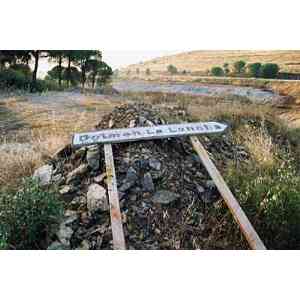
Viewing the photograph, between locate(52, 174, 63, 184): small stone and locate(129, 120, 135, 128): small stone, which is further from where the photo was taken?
locate(129, 120, 135, 128): small stone

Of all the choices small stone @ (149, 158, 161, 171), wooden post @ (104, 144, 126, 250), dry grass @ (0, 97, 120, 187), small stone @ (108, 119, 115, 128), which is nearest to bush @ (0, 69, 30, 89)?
dry grass @ (0, 97, 120, 187)

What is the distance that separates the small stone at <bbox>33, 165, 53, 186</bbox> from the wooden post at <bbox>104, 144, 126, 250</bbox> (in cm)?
46

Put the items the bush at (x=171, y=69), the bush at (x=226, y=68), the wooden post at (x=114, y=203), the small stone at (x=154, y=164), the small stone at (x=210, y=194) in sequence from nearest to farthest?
1. the wooden post at (x=114, y=203)
2. the small stone at (x=210, y=194)
3. the small stone at (x=154, y=164)
4. the bush at (x=226, y=68)
5. the bush at (x=171, y=69)

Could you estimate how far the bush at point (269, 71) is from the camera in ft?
12.6

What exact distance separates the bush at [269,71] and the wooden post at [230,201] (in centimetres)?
80

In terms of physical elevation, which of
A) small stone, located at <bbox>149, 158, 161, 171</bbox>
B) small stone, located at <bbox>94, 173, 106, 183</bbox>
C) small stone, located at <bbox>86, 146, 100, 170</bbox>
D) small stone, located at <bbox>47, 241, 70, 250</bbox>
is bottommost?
small stone, located at <bbox>47, 241, 70, 250</bbox>

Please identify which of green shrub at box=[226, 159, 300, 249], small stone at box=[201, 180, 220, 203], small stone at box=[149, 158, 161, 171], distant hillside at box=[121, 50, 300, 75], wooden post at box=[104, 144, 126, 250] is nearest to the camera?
wooden post at box=[104, 144, 126, 250]

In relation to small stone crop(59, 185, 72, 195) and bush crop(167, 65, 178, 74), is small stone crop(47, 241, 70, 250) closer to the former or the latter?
small stone crop(59, 185, 72, 195)

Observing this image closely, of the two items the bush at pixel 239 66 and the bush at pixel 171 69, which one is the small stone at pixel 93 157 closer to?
the bush at pixel 171 69

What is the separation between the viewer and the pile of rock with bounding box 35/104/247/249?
3.37m

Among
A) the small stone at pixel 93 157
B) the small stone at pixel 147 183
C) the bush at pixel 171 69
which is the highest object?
the bush at pixel 171 69

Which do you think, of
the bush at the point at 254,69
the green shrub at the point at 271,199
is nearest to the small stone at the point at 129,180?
the green shrub at the point at 271,199
